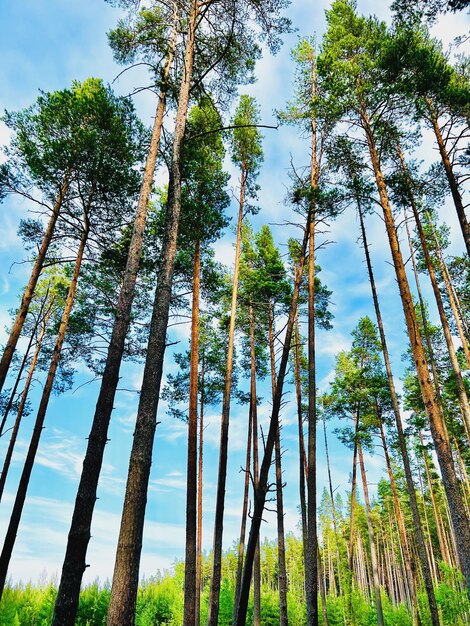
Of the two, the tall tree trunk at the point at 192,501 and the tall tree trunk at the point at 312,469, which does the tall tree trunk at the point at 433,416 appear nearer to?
the tall tree trunk at the point at 312,469

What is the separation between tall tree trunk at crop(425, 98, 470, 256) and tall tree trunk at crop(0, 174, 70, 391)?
10089 millimetres

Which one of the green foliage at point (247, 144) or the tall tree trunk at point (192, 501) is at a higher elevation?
the green foliage at point (247, 144)

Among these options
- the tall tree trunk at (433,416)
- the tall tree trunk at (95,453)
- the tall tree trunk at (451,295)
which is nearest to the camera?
the tall tree trunk at (95,453)

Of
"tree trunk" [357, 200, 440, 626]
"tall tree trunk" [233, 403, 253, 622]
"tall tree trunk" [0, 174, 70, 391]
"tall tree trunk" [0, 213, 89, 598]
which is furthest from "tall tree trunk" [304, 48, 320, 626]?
"tall tree trunk" [0, 174, 70, 391]

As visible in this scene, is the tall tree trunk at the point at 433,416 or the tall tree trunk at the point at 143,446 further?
the tall tree trunk at the point at 433,416

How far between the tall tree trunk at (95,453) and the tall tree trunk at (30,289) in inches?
160

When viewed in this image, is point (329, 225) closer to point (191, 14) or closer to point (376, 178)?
point (376, 178)

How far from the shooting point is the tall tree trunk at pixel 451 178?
8.88 meters

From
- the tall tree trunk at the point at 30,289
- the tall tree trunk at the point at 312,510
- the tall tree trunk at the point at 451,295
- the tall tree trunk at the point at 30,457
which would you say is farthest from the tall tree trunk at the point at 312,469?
the tall tree trunk at the point at 451,295

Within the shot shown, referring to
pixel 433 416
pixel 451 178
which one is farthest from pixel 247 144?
pixel 433 416

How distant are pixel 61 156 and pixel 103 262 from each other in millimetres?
2865

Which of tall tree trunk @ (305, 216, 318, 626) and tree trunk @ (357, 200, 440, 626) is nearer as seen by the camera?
tall tree trunk @ (305, 216, 318, 626)

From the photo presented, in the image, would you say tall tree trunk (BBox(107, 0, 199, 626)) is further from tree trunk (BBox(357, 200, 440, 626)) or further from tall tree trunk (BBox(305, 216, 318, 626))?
tree trunk (BBox(357, 200, 440, 626))

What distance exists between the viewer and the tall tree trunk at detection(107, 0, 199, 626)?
3.54 meters
